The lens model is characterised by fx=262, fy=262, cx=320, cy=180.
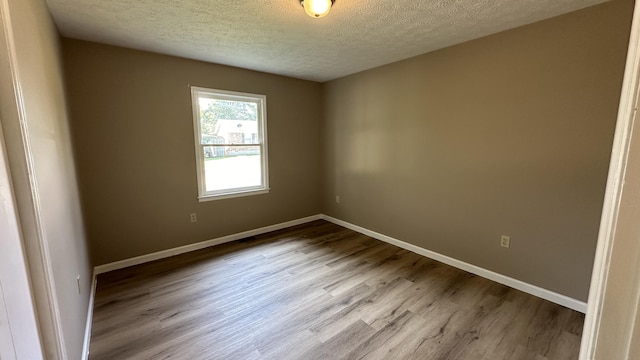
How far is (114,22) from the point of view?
2.18 m

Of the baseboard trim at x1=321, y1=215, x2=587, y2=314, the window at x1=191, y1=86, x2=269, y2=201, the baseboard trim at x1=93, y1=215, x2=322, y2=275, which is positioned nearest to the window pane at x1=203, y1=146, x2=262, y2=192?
the window at x1=191, y1=86, x2=269, y2=201

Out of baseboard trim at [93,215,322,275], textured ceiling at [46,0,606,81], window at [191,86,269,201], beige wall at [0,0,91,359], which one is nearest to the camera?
beige wall at [0,0,91,359]

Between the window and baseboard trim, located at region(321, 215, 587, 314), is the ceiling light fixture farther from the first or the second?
baseboard trim, located at region(321, 215, 587, 314)

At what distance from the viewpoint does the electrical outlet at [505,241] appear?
8.32 feet

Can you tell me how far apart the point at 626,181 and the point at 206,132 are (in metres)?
3.63

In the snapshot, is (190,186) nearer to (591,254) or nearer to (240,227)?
(240,227)

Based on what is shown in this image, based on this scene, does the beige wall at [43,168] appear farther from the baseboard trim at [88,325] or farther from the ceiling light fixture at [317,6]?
the ceiling light fixture at [317,6]

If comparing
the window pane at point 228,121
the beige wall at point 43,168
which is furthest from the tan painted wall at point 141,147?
the beige wall at point 43,168

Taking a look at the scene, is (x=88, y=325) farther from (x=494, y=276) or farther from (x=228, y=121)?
(x=494, y=276)

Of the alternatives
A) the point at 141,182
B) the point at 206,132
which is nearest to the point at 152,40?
the point at 206,132

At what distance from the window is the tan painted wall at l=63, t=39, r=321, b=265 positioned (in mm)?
103

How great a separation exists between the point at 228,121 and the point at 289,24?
69.1 inches

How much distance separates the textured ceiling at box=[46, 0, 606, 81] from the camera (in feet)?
6.37

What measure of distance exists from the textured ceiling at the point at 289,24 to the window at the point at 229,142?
61 centimetres
